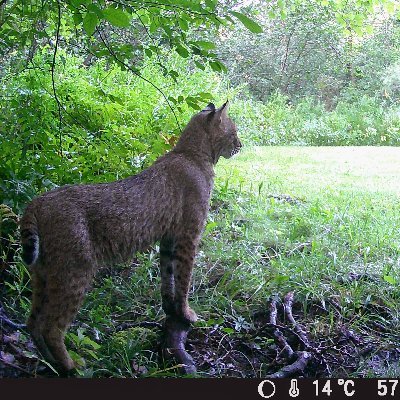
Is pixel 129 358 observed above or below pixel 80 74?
below

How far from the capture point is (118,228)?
2311mm

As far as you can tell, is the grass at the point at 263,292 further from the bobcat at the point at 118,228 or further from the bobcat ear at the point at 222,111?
the bobcat ear at the point at 222,111

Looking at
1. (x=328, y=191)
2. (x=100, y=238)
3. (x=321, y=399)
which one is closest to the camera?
(x=321, y=399)

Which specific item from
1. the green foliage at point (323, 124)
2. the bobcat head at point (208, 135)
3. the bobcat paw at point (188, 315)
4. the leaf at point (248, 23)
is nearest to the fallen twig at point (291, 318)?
the bobcat paw at point (188, 315)

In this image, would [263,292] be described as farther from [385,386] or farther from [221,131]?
[385,386]

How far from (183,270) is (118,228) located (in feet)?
1.44

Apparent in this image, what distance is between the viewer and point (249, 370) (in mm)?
2465

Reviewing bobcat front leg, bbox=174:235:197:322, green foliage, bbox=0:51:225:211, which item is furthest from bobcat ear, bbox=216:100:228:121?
bobcat front leg, bbox=174:235:197:322

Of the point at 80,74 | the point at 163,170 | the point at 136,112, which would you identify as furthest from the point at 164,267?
the point at 80,74

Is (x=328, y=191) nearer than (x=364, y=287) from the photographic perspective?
No

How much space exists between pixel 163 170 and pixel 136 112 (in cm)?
203

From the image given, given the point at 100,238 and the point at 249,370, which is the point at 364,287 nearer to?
the point at 249,370

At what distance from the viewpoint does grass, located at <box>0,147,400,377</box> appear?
8.08 ft

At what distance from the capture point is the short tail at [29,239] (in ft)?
6.77
